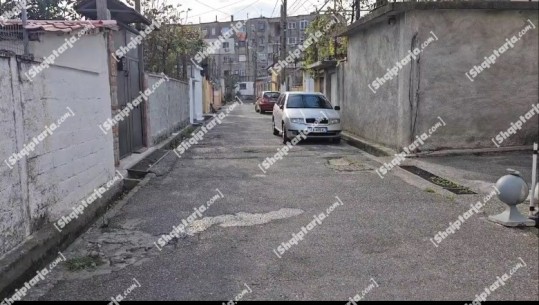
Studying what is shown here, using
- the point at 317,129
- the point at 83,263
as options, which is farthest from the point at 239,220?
the point at 317,129

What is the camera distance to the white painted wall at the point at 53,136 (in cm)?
421

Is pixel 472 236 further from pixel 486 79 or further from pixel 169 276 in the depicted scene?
pixel 486 79

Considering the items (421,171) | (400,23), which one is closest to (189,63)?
(400,23)

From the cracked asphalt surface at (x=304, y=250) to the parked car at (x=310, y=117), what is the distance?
231 inches

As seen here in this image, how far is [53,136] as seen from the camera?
530 centimetres

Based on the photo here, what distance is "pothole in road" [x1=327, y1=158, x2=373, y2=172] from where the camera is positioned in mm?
9852

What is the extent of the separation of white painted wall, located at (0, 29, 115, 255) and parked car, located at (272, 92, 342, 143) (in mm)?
7229

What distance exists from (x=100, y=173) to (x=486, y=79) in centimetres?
881

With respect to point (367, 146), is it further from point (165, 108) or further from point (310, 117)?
point (165, 108)

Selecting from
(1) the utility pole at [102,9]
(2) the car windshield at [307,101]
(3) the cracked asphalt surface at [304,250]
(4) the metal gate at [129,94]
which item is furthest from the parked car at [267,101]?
(3) the cracked asphalt surface at [304,250]

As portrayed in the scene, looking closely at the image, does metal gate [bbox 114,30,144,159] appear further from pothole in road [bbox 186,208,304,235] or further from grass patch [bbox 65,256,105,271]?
grass patch [bbox 65,256,105,271]

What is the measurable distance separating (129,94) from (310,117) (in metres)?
5.59

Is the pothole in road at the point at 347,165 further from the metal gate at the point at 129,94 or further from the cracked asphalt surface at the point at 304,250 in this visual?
the metal gate at the point at 129,94

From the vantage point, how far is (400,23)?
36.0 ft
